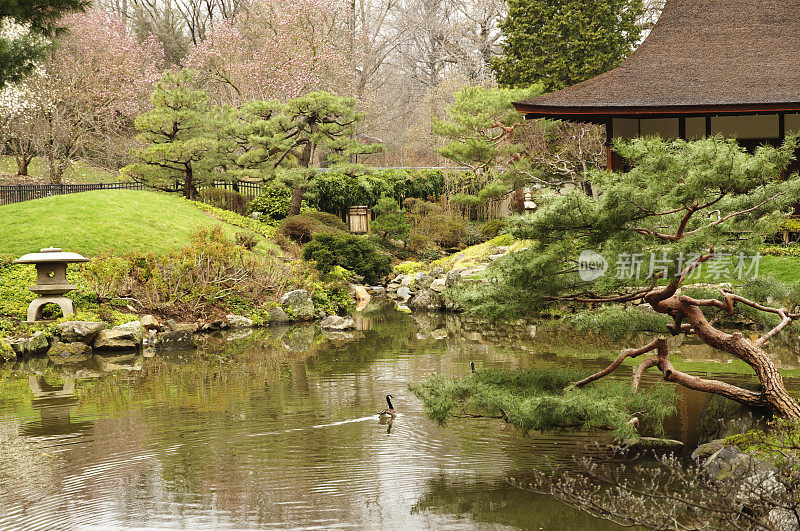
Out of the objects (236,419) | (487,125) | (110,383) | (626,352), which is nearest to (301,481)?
(236,419)

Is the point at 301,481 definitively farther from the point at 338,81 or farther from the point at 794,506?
the point at 338,81

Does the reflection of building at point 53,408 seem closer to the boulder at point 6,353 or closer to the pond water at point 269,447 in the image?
the pond water at point 269,447

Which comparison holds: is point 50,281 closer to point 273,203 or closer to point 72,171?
point 273,203

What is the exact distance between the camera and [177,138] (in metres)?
21.9

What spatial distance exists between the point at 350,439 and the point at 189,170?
1641 cm

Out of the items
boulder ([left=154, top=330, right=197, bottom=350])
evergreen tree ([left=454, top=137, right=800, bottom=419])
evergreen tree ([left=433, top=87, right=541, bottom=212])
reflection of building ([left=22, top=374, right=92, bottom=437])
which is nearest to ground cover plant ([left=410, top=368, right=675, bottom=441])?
evergreen tree ([left=454, top=137, right=800, bottom=419])

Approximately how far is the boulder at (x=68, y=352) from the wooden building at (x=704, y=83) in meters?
9.71

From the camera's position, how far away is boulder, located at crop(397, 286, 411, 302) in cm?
1841

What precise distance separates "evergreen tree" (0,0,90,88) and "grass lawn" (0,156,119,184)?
54.6 ft

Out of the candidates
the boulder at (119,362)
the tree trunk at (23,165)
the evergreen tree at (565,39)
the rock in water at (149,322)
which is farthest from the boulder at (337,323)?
the tree trunk at (23,165)

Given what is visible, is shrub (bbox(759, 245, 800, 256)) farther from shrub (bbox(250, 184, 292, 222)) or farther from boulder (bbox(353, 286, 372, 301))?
shrub (bbox(250, 184, 292, 222))

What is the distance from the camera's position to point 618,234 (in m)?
5.54

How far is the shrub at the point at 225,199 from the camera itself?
73.1 feet

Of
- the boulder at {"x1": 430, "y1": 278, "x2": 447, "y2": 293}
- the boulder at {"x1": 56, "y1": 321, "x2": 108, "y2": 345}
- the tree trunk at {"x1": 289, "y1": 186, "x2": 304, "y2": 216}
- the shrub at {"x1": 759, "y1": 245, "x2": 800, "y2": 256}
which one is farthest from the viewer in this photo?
the tree trunk at {"x1": 289, "y1": 186, "x2": 304, "y2": 216}
